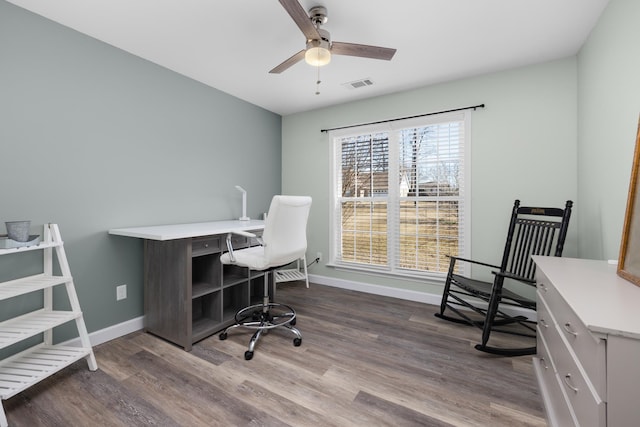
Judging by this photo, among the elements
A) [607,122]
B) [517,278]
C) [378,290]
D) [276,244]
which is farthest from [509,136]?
[276,244]

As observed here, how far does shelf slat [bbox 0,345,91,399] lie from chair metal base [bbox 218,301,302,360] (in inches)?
37.1

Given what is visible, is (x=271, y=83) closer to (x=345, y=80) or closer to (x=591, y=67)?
(x=345, y=80)

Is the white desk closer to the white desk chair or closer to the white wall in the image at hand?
the white desk chair

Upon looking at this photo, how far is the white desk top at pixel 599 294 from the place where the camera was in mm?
798

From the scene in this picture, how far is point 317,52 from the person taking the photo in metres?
1.80

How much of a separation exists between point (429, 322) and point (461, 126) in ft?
6.63

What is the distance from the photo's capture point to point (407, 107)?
10.4ft

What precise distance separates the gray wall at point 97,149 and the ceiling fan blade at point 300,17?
167 centimetres

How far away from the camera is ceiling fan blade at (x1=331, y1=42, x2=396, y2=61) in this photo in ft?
6.02

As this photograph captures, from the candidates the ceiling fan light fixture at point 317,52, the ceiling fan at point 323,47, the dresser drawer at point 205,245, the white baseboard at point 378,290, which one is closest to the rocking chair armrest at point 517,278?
the white baseboard at point 378,290

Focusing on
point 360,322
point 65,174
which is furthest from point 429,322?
point 65,174

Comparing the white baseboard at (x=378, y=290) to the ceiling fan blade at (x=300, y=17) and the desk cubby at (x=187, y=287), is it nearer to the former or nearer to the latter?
the desk cubby at (x=187, y=287)

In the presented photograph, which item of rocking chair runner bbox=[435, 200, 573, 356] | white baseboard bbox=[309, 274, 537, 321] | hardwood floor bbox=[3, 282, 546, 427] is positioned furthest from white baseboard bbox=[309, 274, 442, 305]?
hardwood floor bbox=[3, 282, 546, 427]

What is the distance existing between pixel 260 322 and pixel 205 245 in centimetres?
79
